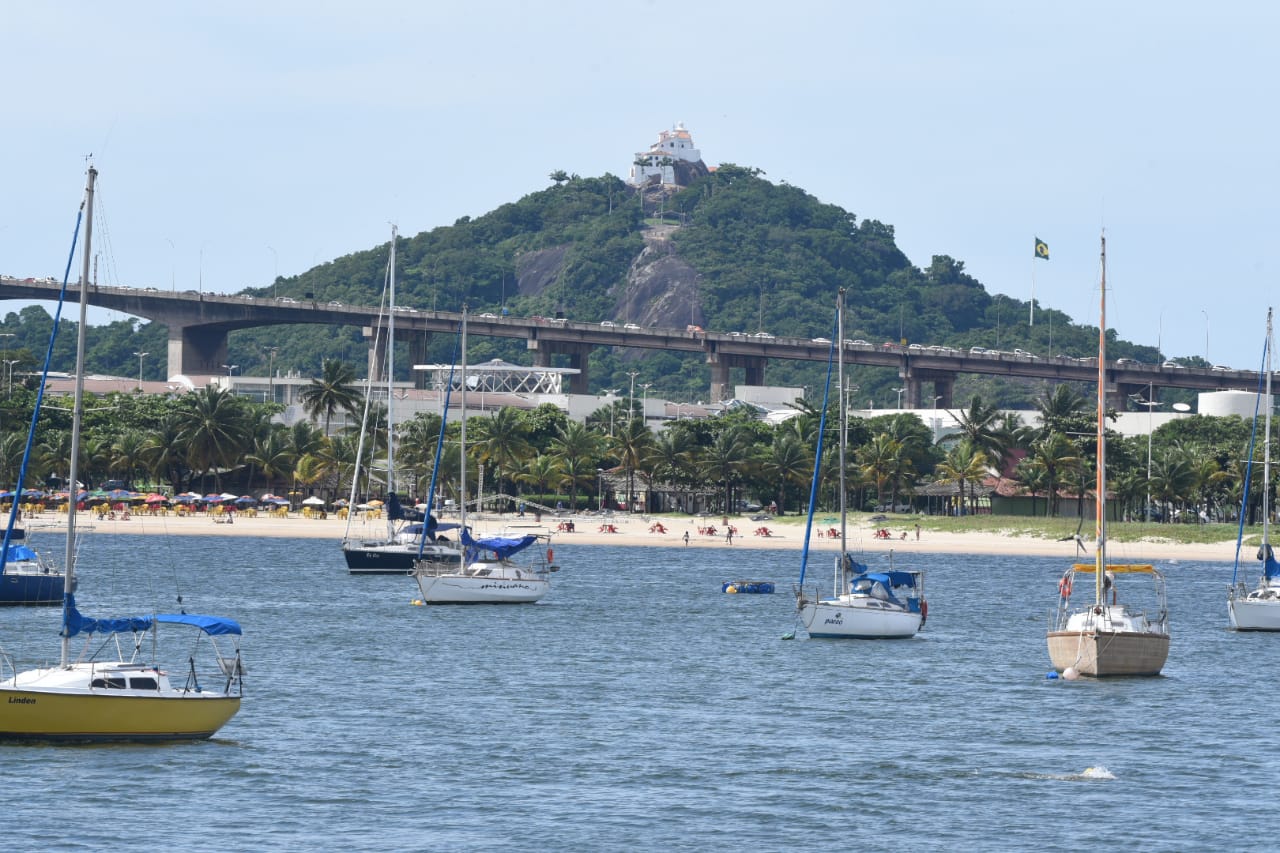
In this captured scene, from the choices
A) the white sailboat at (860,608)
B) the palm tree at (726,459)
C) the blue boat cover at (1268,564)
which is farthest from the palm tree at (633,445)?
the white sailboat at (860,608)

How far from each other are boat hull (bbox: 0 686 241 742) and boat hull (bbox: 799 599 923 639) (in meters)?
29.9

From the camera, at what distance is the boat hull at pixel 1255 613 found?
78.1 m

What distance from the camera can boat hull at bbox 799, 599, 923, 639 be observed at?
6938cm

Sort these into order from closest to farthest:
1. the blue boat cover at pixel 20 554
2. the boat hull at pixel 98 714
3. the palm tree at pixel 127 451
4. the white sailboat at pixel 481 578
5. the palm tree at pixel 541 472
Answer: the boat hull at pixel 98 714, the blue boat cover at pixel 20 554, the white sailboat at pixel 481 578, the palm tree at pixel 541 472, the palm tree at pixel 127 451

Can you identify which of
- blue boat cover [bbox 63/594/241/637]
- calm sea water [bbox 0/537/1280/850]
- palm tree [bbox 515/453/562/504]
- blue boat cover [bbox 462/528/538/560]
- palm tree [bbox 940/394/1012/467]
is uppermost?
palm tree [bbox 940/394/1012/467]

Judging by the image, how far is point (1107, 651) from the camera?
59312 mm

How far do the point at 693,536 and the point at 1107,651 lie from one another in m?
89.2

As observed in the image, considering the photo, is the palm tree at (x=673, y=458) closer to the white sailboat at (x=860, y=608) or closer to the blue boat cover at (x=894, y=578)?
the white sailboat at (x=860, y=608)

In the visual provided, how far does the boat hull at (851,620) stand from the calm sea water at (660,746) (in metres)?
0.87

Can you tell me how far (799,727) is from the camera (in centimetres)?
5225

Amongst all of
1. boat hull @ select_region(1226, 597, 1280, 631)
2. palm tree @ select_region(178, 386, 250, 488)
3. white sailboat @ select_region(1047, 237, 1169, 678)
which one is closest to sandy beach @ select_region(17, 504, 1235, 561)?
palm tree @ select_region(178, 386, 250, 488)

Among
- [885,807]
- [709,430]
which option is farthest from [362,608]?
[709,430]

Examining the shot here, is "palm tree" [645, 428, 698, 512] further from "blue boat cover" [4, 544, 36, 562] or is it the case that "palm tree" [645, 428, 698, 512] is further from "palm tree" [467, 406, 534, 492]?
"blue boat cover" [4, 544, 36, 562]

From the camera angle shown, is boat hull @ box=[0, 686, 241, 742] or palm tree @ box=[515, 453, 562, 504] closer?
boat hull @ box=[0, 686, 241, 742]
